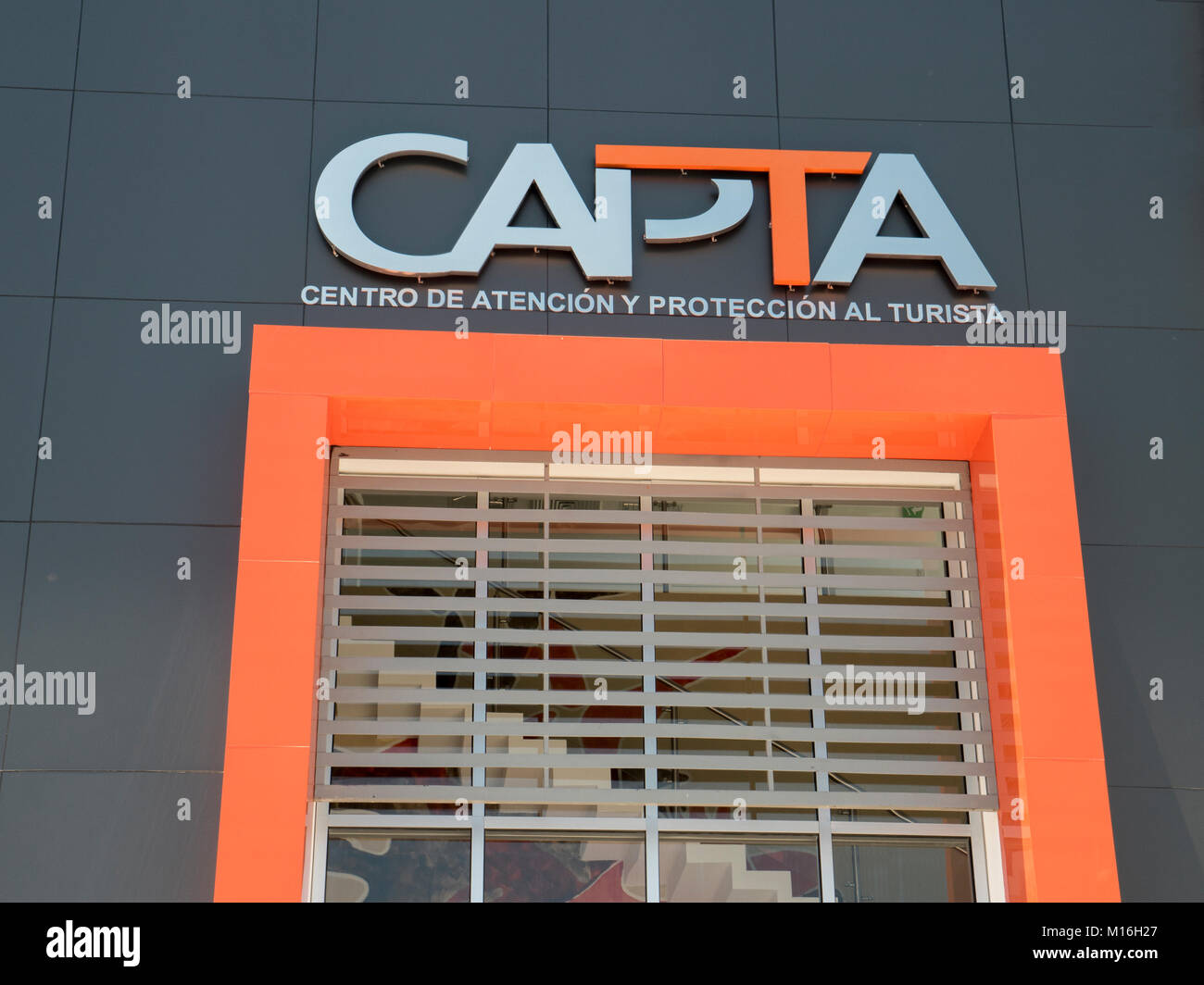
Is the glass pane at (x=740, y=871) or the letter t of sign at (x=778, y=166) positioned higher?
the letter t of sign at (x=778, y=166)

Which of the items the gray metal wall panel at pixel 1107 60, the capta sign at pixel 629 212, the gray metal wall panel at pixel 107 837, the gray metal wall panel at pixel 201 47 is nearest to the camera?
the gray metal wall panel at pixel 107 837

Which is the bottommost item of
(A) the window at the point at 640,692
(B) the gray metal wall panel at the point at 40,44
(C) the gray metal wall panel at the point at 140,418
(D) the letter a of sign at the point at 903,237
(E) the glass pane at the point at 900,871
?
(E) the glass pane at the point at 900,871

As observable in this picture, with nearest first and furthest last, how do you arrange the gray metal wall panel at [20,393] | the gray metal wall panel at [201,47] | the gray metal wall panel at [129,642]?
the gray metal wall panel at [129,642], the gray metal wall panel at [20,393], the gray metal wall panel at [201,47]

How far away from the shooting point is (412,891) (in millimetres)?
7066

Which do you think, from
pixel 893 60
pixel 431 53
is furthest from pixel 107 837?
pixel 893 60

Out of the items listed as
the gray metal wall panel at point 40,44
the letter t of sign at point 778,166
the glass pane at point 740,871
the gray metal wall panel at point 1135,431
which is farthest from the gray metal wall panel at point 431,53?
the glass pane at point 740,871

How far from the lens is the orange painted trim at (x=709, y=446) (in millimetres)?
6812

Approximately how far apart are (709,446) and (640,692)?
1490mm

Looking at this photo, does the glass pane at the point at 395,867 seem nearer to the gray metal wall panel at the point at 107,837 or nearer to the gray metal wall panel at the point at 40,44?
the gray metal wall panel at the point at 107,837

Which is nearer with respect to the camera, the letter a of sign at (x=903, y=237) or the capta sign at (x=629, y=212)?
the capta sign at (x=629, y=212)

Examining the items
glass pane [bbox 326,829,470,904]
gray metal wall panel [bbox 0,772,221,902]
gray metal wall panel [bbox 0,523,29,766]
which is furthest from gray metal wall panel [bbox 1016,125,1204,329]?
gray metal wall panel [bbox 0,523,29,766]

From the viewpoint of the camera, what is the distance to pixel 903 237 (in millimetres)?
8117

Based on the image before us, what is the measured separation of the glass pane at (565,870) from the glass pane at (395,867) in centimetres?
17
